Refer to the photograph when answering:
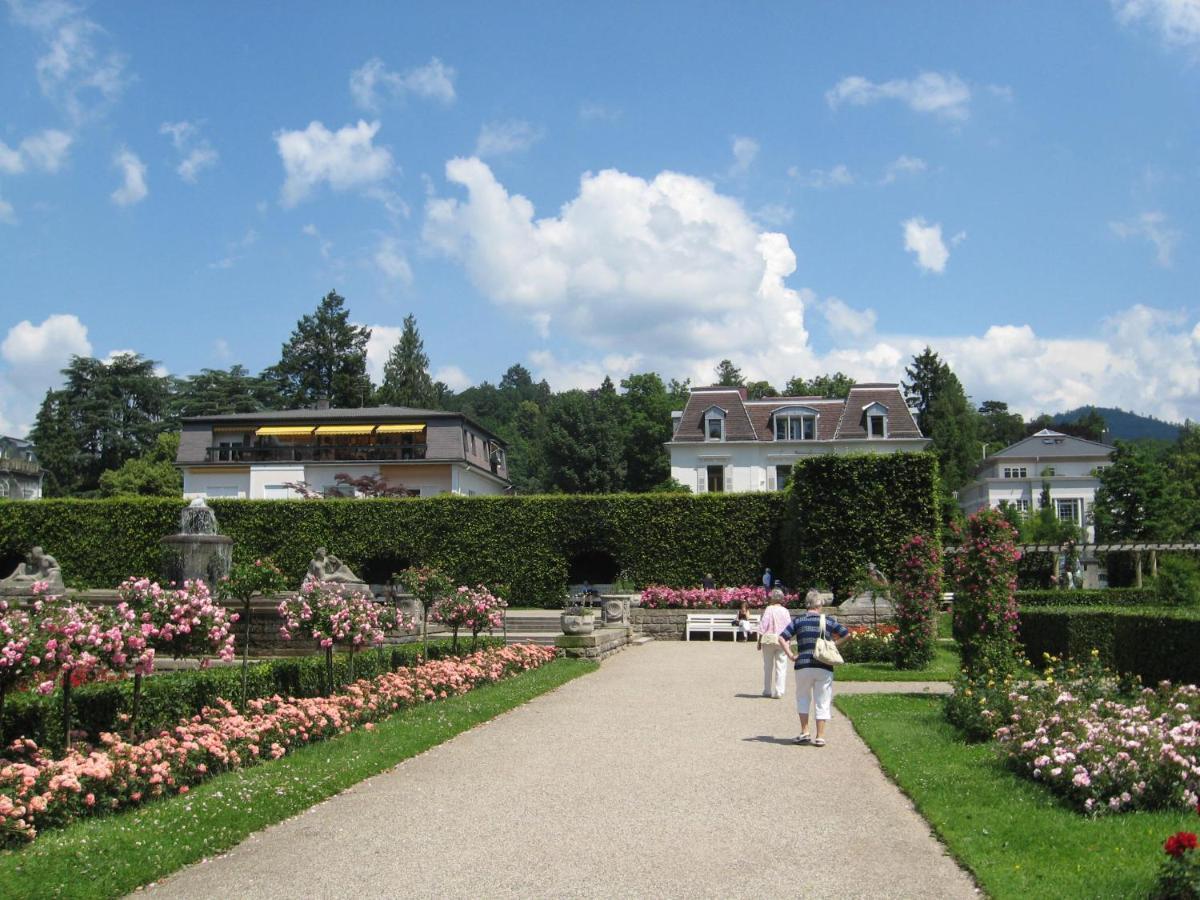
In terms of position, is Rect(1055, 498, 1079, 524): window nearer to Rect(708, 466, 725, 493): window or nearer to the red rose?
Rect(708, 466, 725, 493): window

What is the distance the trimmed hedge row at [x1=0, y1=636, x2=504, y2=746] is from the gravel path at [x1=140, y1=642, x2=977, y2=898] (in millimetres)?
2456

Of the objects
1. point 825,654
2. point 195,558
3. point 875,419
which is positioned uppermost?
point 875,419

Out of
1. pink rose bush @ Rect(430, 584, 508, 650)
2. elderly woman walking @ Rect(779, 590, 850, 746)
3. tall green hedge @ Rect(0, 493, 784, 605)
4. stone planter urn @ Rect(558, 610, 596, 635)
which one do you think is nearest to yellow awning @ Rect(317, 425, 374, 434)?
tall green hedge @ Rect(0, 493, 784, 605)

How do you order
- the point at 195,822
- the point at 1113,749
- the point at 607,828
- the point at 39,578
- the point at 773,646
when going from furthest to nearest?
the point at 39,578 < the point at 773,646 < the point at 1113,749 < the point at 607,828 < the point at 195,822

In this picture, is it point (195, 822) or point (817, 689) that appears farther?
point (817, 689)

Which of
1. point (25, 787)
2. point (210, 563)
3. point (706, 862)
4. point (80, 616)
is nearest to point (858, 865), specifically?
point (706, 862)

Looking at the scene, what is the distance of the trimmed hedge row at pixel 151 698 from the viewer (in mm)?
9711

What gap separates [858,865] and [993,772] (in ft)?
9.52

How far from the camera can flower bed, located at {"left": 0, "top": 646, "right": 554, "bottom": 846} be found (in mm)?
7184

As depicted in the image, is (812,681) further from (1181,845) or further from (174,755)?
(1181,845)

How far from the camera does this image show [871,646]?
2072 centimetres

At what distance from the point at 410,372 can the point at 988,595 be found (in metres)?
68.3

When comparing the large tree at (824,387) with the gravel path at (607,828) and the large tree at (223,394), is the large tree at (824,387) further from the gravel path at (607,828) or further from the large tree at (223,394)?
the gravel path at (607,828)

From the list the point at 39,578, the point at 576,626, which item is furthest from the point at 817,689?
the point at 39,578
